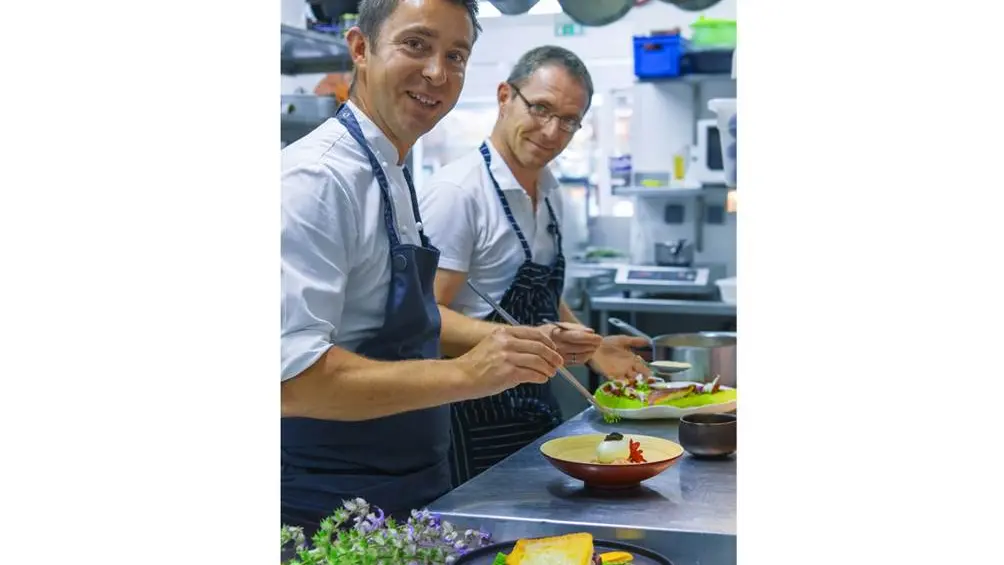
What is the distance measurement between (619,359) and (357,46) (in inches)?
30.3

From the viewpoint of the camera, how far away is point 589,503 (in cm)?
148

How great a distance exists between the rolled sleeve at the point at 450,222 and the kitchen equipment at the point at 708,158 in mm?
623

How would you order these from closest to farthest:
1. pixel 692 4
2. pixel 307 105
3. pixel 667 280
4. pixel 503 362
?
pixel 503 362
pixel 307 105
pixel 692 4
pixel 667 280

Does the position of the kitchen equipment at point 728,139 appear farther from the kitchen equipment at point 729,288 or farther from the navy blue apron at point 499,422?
the navy blue apron at point 499,422

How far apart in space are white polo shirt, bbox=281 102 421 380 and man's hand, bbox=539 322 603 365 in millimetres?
335

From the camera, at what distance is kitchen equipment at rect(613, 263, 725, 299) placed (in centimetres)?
230

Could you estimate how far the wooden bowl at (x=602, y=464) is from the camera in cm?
149

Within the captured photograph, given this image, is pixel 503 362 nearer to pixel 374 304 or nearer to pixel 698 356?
pixel 374 304

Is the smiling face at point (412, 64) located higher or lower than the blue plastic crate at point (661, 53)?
lower

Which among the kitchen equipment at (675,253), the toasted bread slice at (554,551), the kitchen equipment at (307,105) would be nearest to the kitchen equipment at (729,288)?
the kitchen equipment at (675,253)

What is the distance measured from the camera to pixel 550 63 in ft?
6.17

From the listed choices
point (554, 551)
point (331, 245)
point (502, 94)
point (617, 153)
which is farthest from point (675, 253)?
point (554, 551)
